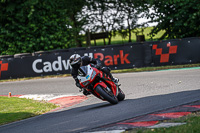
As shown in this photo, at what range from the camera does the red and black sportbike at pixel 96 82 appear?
9.38 m

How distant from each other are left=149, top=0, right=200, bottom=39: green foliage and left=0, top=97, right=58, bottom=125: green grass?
575 inches

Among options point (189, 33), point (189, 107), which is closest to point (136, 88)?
point (189, 107)

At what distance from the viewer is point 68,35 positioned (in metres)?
31.2

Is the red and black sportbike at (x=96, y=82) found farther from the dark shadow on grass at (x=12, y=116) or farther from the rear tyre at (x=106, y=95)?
the dark shadow on grass at (x=12, y=116)

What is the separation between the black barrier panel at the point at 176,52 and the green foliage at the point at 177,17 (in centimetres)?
518

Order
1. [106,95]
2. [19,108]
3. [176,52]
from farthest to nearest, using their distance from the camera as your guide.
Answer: [176,52]
[19,108]
[106,95]

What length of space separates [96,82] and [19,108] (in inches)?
141

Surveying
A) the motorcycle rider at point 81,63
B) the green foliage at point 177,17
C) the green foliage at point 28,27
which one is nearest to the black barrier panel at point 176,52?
the green foliage at point 177,17

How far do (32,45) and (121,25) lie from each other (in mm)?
15751

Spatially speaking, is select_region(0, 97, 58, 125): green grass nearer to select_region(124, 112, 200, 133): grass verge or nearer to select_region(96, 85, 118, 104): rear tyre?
select_region(96, 85, 118, 104): rear tyre

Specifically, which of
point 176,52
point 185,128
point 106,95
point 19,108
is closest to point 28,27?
point 176,52

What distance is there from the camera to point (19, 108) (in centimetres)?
1196

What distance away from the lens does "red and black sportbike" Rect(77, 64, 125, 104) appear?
9375 mm

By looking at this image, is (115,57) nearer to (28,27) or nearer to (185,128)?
→ (28,27)
